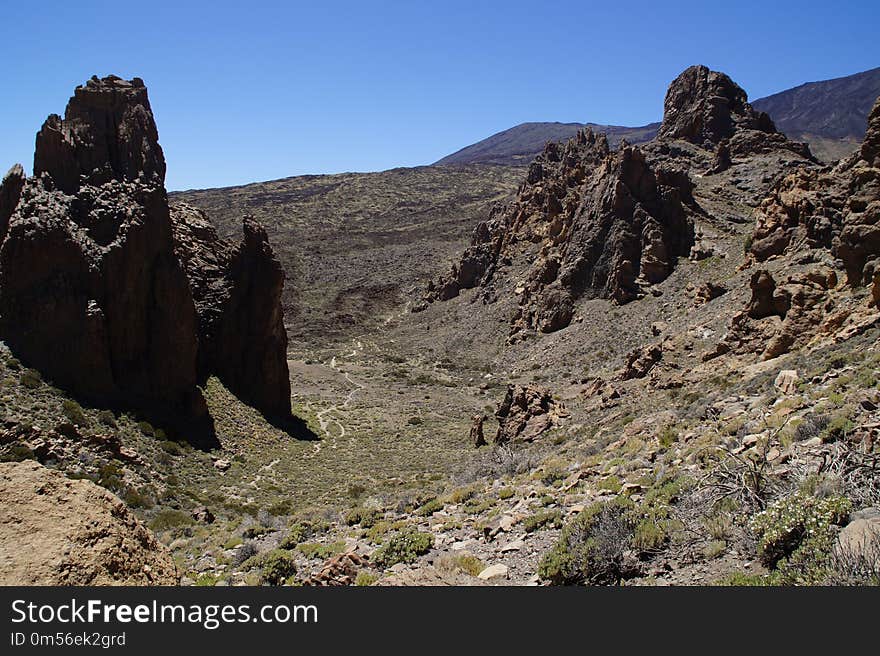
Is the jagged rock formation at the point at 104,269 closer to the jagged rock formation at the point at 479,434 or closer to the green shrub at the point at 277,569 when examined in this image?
the jagged rock formation at the point at 479,434

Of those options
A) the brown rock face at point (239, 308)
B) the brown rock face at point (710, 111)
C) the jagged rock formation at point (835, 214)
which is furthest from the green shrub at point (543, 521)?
the brown rock face at point (710, 111)

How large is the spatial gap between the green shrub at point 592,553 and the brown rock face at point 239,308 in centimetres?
1999

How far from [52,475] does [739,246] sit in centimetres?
3914

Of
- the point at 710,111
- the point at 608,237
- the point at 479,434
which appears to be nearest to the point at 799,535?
the point at 479,434

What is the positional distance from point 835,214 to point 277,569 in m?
24.2

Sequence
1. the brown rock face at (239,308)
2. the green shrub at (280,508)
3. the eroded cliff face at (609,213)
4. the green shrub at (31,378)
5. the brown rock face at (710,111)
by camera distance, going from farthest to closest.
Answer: the brown rock face at (710,111), the eroded cliff face at (609,213), the brown rock face at (239,308), the green shrub at (31,378), the green shrub at (280,508)

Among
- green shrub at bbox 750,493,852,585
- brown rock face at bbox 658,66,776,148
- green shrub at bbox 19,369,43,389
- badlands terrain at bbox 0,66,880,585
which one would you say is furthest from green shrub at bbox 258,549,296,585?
brown rock face at bbox 658,66,776,148

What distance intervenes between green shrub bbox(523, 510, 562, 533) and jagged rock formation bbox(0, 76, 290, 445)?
15.6 metres

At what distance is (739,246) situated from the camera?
118 feet

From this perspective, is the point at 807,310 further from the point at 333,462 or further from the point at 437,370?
the point at 437,370

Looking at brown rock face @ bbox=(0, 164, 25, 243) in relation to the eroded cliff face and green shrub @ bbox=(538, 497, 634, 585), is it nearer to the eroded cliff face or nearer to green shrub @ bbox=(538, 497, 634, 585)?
green shrub @ bbox=(538, 497, 634, 585)

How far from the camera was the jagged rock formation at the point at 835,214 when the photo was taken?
1599cm

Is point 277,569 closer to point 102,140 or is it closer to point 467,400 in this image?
point 102,140

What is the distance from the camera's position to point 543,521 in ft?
28.9
